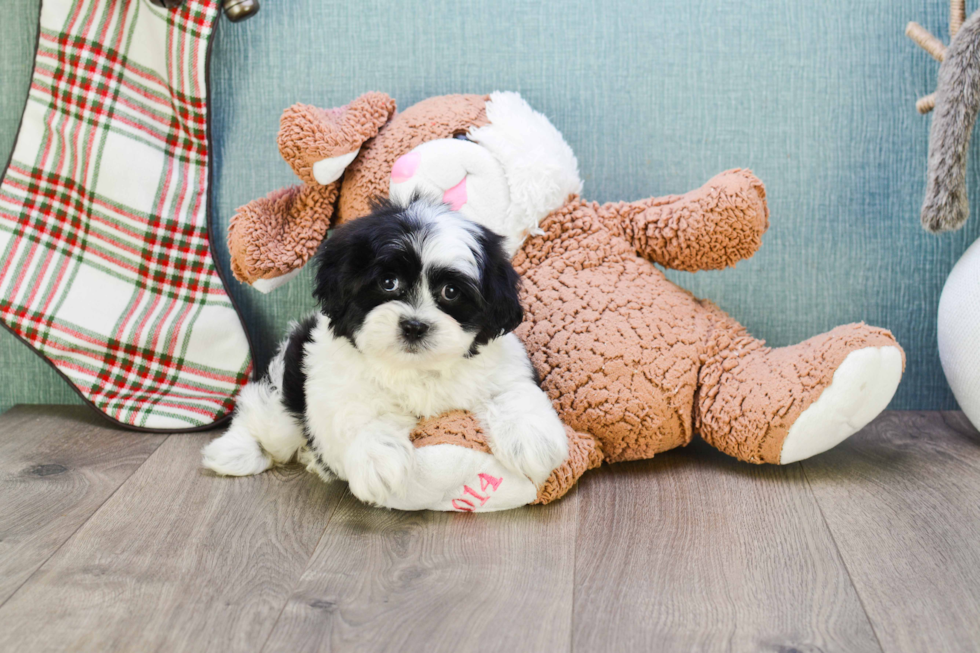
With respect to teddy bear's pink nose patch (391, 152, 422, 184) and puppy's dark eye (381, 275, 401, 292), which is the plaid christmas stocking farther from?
puppy's dark eye (381, 275, 401, 292)

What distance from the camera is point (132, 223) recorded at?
6.38 feet

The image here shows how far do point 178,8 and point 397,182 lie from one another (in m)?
0.72

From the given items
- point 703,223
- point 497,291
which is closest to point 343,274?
point 497,291

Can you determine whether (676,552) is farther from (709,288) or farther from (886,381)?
(709,288)

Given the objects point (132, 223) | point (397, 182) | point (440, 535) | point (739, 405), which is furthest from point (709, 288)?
point (132, 223)

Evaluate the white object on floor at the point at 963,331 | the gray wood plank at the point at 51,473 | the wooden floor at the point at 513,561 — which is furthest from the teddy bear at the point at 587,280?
the gray wood plank at the point at 51,473

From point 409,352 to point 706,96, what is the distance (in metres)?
1.04

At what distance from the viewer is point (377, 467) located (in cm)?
134

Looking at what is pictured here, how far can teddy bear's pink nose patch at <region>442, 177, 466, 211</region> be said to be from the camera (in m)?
1.61

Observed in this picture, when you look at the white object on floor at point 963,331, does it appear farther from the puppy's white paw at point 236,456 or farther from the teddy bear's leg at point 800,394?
the puppy's white paw at point 236,456

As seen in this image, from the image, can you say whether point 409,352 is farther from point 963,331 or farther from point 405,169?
point 963,331

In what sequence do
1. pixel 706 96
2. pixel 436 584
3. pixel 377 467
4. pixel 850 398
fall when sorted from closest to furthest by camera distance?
pixel 436 584, pixel 377 467, pixel 850 398, pixel 706 96

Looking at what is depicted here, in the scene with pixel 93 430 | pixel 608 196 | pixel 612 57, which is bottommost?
pixel 93 430

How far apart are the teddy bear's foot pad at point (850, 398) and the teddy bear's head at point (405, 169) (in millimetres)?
639
